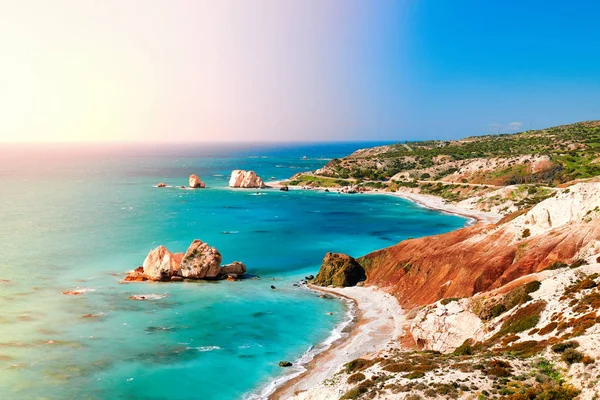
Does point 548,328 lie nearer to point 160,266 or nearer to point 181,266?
point 181,266

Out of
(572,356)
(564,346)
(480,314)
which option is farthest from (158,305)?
(572,356)

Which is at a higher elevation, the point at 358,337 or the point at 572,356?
the point at 572,356

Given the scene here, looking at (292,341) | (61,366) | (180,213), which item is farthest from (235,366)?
(180,213)

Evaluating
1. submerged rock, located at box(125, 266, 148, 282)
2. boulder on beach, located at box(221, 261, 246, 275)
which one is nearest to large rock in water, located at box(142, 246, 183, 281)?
submerged rock, located at box(125, 266, 148, 282)

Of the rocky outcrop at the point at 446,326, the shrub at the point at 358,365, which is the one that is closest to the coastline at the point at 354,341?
the shrub at the point at 358,365

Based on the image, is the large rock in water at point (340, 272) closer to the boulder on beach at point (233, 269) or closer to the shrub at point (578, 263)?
the boulder on beach at point (233, 269)

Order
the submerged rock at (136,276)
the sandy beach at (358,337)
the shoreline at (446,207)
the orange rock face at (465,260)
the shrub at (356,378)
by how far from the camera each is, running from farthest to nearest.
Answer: the shoreline at (446,207) < the submerged rock at (136,276) < the orange rock face at (465,260) < the sandy beach at (358,337) < the shrub at (356,378)
